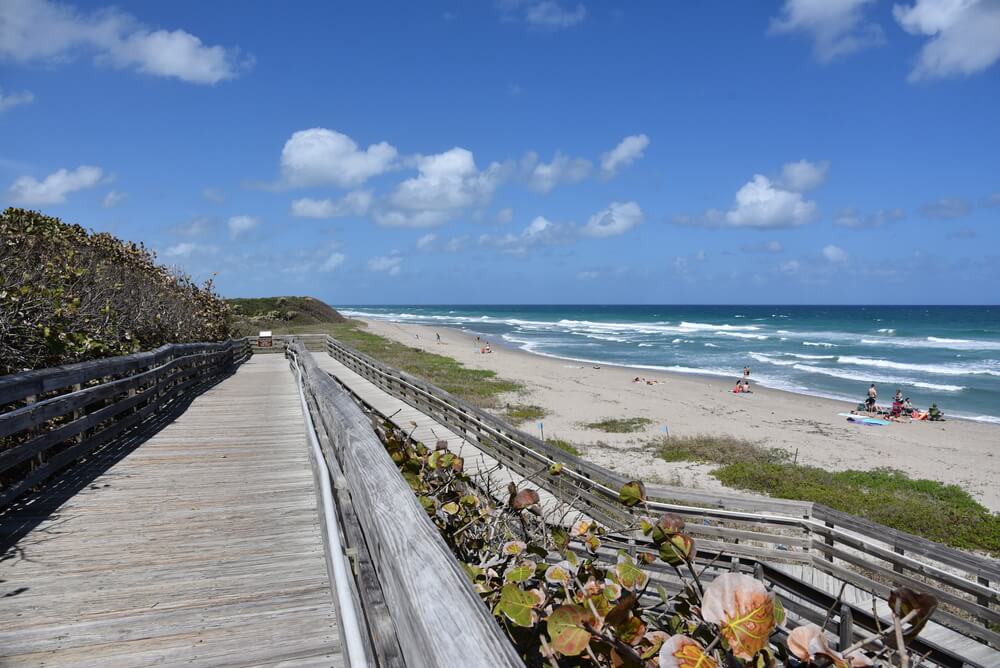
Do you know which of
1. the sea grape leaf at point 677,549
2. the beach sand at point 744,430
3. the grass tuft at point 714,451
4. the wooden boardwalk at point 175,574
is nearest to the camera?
the sea grape leaf at point 677,549

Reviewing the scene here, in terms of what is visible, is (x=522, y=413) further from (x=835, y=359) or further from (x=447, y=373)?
(x=835, y=359)

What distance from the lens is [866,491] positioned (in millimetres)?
15023

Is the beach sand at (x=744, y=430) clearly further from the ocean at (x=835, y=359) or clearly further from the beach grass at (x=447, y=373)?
the ocean at (x=835, y=359)

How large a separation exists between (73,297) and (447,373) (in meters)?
25.2

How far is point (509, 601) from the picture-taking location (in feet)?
5.25

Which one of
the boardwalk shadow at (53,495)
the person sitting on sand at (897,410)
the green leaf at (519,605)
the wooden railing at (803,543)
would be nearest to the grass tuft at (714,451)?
the wooden railing at (803,543)

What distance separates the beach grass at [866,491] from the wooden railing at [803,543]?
11.6ft

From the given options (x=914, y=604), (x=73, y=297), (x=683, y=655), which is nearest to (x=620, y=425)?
(x=73, y=297)

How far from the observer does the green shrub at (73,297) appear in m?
7.18

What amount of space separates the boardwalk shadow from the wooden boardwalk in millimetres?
42

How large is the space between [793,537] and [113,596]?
755cm

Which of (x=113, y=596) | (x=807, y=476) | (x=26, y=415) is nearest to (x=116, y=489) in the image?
(x=26, y=415)

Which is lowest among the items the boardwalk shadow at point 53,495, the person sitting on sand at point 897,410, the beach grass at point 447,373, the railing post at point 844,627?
the person sitting on sand at point 897,410

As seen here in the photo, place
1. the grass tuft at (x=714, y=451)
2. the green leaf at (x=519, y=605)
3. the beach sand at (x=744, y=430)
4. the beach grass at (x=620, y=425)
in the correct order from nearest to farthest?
the green leaf at (x=519, y=605)
the beach sand at (x=744, y=430)
the grass tuft at (x=714, y=451)
the beach grass at (x=620, y=425)
